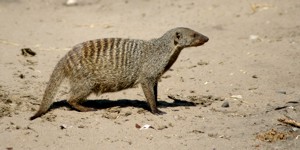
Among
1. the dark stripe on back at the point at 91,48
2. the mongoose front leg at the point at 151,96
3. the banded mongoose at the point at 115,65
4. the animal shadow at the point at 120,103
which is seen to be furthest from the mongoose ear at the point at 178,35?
the dark stripe on back at the point at 91,48

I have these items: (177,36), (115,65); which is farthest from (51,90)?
(177,36)

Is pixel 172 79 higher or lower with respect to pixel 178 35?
lower

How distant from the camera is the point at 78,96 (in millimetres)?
4824

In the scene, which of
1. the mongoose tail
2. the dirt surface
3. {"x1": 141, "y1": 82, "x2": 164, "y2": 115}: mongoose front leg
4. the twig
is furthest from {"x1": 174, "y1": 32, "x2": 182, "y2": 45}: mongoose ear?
the twig

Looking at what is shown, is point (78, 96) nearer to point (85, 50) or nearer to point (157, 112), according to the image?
point (85, 50)

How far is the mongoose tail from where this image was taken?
15.3ft

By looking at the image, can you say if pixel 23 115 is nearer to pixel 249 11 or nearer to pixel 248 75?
pixel 248 75

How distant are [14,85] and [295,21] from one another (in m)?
4.19

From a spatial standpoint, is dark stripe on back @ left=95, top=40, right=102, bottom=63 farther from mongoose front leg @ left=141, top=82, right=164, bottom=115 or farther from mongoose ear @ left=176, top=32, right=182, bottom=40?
mongoose ear @ left=176, top=32, right=182, bottom=40

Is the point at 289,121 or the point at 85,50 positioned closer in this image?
the point at 289,121

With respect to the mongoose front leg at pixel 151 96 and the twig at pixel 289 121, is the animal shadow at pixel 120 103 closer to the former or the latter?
the mongoose front leg at pixel 151 96

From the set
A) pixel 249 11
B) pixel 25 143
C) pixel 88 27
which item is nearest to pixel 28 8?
pixel 88 27

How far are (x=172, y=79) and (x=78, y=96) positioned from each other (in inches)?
57.1

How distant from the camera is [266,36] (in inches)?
287
